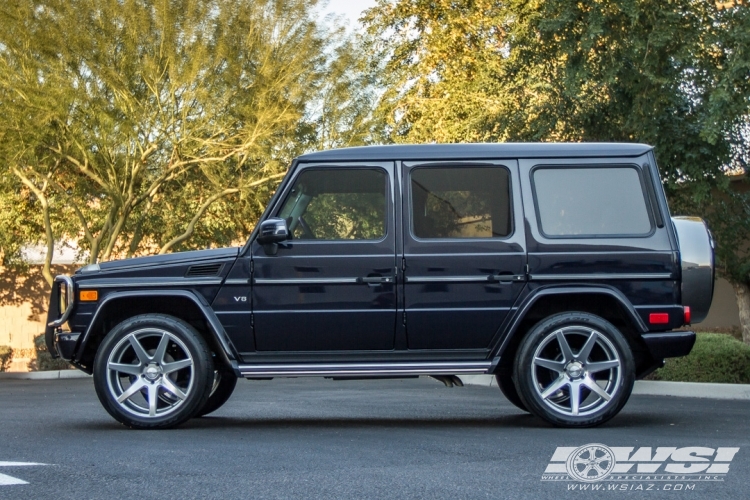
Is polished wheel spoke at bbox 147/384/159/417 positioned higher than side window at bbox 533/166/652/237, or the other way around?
side window at bbox 533/166/652/237

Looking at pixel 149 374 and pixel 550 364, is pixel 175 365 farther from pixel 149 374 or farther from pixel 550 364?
pixel 550 364

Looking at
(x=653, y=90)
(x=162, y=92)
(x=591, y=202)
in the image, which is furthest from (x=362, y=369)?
(x=162, y=92)

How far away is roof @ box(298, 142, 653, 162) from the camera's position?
9.30 metres

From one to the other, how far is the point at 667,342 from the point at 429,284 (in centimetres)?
189

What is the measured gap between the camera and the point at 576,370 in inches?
357

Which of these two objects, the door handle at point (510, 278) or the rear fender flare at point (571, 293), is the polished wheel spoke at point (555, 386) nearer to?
the rear fender flare at point (571, 293)

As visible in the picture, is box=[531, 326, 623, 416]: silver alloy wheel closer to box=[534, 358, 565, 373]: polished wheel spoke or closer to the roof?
box=[534, 358, 565, 373]: polished wheel spoke

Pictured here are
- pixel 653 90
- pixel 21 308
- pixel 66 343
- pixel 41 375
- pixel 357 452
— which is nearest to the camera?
pixel 357 452

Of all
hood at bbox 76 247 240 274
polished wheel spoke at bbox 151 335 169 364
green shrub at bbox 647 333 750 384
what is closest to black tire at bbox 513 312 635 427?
hood at bbox 76 247 240 274

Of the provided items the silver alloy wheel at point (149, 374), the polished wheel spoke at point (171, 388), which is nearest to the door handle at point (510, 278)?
the silver alloy wheel at point (149, 374)

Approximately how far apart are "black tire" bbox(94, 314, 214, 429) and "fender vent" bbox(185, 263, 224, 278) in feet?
1.22

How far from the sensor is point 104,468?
686cm

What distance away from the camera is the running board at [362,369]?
9047 mm

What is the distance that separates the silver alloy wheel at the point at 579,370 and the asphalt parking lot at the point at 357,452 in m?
0.23
